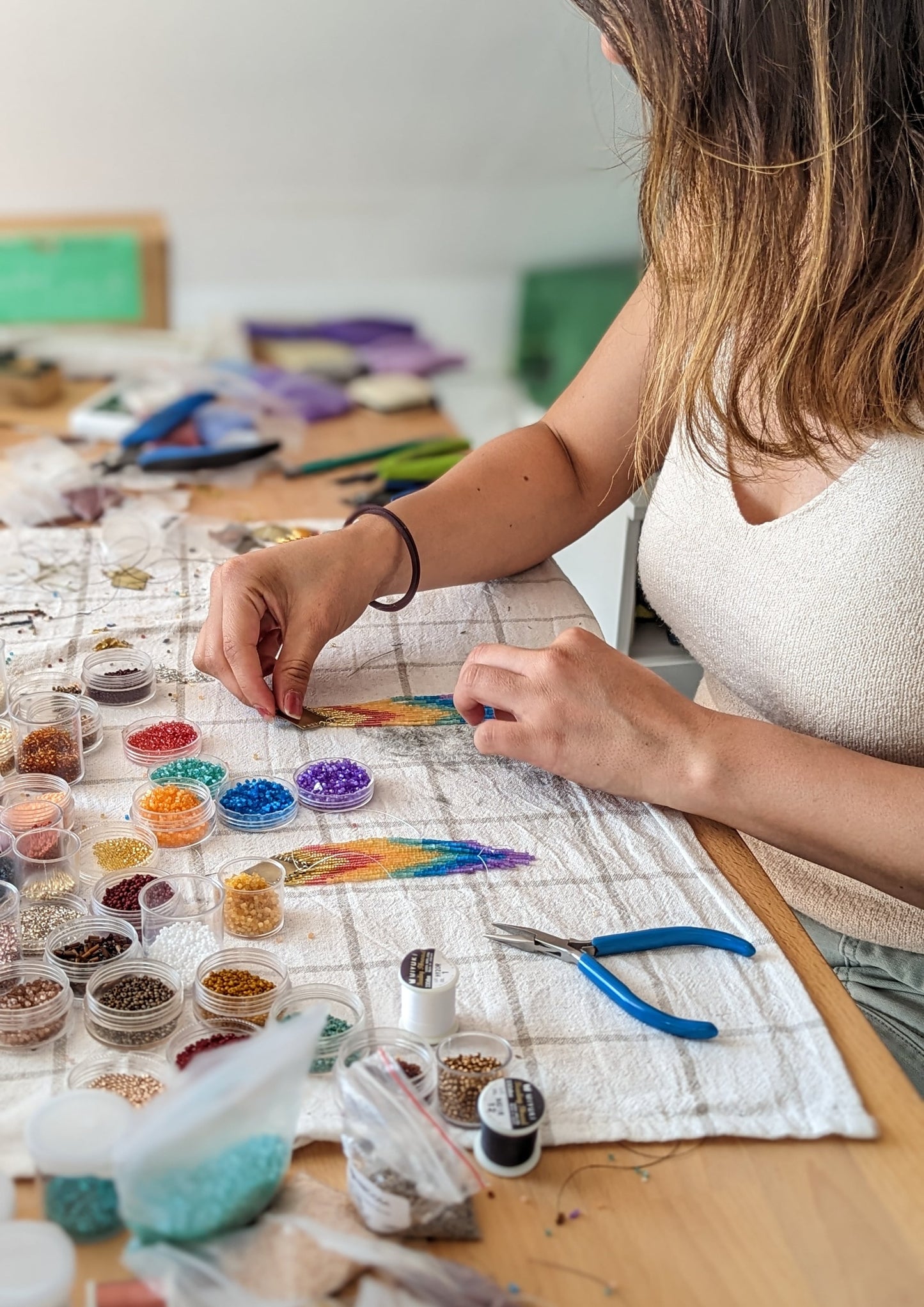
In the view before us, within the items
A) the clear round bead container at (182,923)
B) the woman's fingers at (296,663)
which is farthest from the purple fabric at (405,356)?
the clear round bead container at (182,923)

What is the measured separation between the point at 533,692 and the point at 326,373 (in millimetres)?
1337

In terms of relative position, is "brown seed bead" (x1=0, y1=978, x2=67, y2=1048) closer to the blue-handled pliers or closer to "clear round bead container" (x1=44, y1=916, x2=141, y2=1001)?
"clear round bead container" (x1=44, y1=916, x2=141, y2=1001)

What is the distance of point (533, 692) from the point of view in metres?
0.90

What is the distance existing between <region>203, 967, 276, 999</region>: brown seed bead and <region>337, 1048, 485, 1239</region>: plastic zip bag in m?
0.11

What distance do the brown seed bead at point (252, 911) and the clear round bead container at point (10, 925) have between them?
0.13 metres

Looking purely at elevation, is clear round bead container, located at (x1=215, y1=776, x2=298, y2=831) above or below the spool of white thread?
below

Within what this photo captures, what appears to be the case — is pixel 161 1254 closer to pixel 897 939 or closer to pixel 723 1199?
pixel 723 1199

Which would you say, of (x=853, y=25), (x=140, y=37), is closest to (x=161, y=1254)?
(x=853, y=25)

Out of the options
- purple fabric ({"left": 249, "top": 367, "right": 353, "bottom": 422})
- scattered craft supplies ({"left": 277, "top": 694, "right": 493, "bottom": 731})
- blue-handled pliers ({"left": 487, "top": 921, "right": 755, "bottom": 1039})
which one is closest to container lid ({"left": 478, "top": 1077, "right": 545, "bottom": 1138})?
blue-handled pliers ({"left": 487, "top": 921, "right": 755, "bottom": 1039})

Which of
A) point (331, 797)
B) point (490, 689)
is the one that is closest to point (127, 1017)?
point (331, 797)

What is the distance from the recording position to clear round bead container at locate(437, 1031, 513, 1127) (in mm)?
620

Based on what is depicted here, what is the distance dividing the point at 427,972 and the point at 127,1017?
0.17 m

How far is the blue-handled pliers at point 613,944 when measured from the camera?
0.70m

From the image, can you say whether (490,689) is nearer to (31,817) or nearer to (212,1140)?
(31,817)
